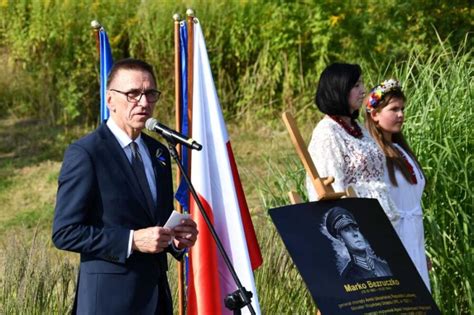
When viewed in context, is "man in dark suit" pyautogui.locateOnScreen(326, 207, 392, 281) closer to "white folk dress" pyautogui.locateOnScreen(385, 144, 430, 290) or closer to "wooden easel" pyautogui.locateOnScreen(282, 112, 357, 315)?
"wooden easel" pyautogui.locateOnScreen(282, 112, 357, 315)

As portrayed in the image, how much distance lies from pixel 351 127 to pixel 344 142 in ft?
0.50

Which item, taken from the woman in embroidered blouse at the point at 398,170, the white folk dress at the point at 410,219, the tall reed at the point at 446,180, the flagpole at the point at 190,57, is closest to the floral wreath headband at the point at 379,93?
the woman in embroidered blouse at the point at 398,170

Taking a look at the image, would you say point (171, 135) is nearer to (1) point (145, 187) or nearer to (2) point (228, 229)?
(1) point (145, 187)

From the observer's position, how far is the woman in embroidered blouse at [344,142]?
5.15 metres

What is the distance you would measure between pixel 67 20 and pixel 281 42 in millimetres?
2746

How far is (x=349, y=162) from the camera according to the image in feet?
17.1

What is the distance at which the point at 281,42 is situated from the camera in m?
12.9

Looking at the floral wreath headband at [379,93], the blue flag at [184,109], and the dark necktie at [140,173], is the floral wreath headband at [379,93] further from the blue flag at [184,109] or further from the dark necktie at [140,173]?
the dark necktie at [140,173]

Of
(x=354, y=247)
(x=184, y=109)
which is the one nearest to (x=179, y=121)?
(x=184, y=109)

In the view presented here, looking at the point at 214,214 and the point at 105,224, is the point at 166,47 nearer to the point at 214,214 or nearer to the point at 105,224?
the point at 214,214

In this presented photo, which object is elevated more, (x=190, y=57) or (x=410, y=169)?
(x=190, y=57)

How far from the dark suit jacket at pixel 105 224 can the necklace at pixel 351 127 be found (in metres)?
1.31

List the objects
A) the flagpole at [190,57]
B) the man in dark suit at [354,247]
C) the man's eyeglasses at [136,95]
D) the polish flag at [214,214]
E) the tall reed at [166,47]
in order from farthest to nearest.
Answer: the tall reed at [166,47], the flagpole at [190,57], the polish flag at [214,214], the man in dark suit at [354,247], the man's eyeglasses at [136,95]

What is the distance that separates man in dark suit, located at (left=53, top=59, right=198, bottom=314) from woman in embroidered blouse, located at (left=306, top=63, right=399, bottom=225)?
1.08 m
